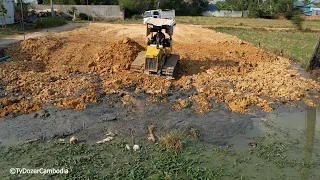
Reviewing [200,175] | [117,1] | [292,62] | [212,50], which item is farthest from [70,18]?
[200,175]

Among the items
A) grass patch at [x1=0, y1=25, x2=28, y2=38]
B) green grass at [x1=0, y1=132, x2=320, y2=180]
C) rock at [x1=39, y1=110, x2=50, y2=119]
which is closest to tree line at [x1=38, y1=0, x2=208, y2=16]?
grass patch at [x1=0, y1=25, x2=28, y2=38]

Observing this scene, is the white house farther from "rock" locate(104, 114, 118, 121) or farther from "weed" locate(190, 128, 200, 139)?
"weed" locate(190, 128, 200, 139)

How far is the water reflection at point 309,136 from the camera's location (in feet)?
27.4

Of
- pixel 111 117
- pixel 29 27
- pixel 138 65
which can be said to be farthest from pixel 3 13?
pixel 111 117

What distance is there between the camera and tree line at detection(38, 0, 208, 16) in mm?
48812

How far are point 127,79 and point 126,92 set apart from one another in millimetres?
980

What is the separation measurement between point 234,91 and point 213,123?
3.27 metres

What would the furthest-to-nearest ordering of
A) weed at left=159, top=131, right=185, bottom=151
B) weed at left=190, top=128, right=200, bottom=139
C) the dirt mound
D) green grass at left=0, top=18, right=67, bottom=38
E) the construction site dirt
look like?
green grass at left=0, top=18, right=67, bottom=38
the dirt mound
the construction site dirt
weed at left=190, top=128, right=200, bottom=139
weed at left=159, top=131, right=185, bottom=151

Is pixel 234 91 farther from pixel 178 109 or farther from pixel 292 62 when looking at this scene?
pixel 292 62

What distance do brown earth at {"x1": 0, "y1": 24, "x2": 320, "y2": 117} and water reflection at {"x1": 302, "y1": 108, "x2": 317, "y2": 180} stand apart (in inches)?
33.7

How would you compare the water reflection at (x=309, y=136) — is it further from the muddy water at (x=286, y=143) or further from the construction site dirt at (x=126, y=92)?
the construction site dirt at (x=126, y=92)

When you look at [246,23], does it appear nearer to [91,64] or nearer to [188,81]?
[188,81]

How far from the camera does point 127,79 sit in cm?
1361

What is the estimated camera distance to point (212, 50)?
66.1 ft
